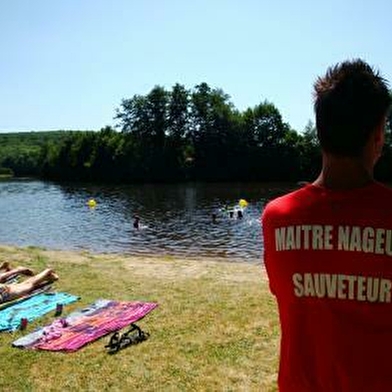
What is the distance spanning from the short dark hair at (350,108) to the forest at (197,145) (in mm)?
77591

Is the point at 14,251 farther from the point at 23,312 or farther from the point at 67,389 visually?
the point at 67,389

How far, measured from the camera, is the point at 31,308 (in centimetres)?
1159

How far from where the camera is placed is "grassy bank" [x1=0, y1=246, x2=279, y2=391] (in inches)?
295

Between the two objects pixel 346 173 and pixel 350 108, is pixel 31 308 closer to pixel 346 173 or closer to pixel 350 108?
pixel 346 173

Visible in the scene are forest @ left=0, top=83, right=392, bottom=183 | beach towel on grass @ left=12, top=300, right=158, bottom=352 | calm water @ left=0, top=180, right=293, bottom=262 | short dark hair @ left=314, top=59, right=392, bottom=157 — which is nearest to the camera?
short dark hair @ left=314, top=59, right=392, bottom=157

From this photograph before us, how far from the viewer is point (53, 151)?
4181 inches

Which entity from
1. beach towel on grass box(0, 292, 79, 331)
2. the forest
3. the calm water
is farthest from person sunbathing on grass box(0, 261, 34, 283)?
the forest

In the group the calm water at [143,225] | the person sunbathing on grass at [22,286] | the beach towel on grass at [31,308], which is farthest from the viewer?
the calm water at [143,225]

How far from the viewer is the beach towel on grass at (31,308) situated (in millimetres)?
10576

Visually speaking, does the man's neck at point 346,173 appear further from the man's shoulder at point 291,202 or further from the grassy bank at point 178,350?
the grassy bank at point 178,350

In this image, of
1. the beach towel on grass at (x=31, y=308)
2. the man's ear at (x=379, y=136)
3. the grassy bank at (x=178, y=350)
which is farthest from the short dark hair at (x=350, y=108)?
the beach towel on grass at (x=31, y=308)

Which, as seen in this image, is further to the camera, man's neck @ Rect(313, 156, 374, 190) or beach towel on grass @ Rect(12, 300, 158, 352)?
beach towel on grass @ Rect(12, 300, 158, 352)

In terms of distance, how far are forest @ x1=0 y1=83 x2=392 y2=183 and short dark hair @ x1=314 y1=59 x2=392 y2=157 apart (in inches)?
3055

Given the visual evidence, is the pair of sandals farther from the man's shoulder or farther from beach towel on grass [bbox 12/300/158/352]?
the man's shoulder
